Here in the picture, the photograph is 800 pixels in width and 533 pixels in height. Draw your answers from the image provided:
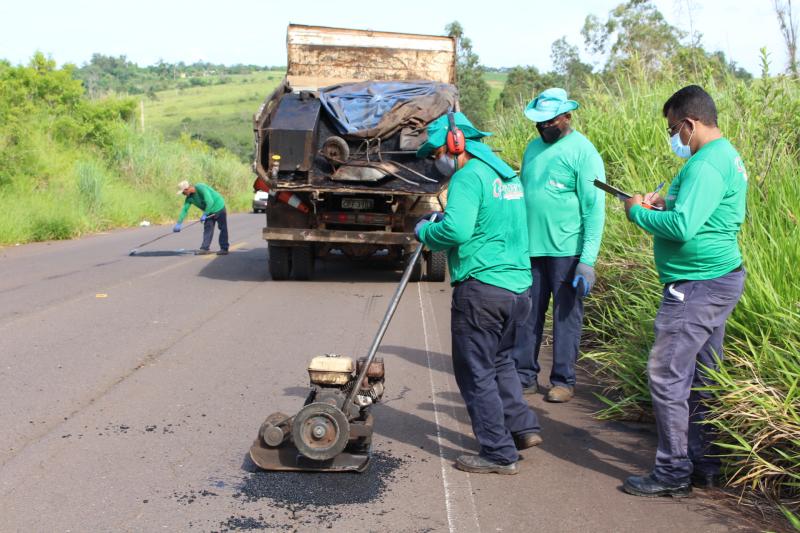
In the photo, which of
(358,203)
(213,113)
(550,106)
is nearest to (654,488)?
(550,106)

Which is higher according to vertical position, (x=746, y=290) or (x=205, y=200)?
(x=746, y=290)

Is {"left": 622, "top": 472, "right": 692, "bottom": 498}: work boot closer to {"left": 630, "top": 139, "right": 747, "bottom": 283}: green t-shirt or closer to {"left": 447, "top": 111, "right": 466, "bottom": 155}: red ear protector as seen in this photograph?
{"left": 630, "top": 139, "right": 747, "bottom": 283}: green t-shirt

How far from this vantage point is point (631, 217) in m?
4.41

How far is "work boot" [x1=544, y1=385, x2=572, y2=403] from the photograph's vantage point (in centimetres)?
641

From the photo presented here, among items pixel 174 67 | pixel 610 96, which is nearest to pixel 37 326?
pixel 610 96

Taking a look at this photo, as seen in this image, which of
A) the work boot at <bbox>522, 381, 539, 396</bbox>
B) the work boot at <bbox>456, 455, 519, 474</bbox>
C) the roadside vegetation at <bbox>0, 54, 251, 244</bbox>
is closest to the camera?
the work boot at <bbox>456, 455, 519, 474</bbox>

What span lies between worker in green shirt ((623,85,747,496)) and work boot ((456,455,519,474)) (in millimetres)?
712

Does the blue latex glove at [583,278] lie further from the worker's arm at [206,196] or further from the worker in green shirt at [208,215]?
the worker's arm at [206,196]

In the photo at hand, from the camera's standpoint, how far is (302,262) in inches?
502

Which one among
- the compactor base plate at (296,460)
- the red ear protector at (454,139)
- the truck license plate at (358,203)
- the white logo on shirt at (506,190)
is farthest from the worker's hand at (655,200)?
the truck license plate at (358,203)

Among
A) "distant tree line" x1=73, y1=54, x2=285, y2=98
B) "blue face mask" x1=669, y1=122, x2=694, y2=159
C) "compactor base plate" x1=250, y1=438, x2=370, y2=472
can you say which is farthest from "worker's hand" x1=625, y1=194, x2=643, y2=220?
"distant tree line" x1=73, y1=54, x2=285, y2=98

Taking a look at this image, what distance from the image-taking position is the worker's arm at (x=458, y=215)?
4.74m

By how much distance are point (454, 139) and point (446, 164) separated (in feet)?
0.59

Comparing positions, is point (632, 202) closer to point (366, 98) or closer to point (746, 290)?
point (746, 290)
